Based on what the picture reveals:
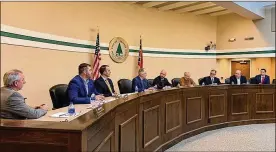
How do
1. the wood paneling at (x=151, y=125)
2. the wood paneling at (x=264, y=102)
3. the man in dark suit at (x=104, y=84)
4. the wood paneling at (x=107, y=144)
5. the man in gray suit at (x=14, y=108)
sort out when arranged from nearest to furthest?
the wood paneling at (x=107, y=144) → the man in gray suit at (x=14, y=108) → the wood paneling at (x=151, y=125) → the man in dark suit at (x=104, y=84) → the wood paneling at (x=264, y=102)

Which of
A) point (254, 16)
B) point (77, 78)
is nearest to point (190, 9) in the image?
point (254, 16)

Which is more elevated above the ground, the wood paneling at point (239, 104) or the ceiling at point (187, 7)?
the ceiling at point (187, 7)

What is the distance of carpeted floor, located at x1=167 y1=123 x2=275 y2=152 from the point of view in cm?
427

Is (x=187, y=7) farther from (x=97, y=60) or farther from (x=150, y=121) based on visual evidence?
(x=150, y=121)

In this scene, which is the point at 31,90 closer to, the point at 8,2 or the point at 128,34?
the point at 8,2

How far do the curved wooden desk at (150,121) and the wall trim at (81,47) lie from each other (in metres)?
2.61

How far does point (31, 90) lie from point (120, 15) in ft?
11.9

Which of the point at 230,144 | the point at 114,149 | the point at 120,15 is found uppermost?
the point at 120,15

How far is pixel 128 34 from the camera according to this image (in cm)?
795

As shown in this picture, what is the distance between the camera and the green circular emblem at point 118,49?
7361 millimetres

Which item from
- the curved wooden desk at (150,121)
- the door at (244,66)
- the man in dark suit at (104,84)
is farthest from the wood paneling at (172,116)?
the door at (244,66)

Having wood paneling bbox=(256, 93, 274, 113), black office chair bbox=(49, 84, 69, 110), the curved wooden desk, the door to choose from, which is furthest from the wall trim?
wood paneling bbox=(256, 93, 274, 113)

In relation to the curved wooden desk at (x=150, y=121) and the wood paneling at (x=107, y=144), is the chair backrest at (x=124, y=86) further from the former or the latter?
the wood paneling at (x=107, y=144)

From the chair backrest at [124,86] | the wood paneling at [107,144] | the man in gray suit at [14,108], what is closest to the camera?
the wood paneling at [107,144]
